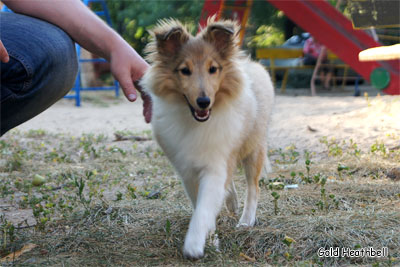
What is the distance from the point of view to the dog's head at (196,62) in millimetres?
2992

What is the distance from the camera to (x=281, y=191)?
4160 mm

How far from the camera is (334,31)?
934 cm

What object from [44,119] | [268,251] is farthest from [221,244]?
[44,119]

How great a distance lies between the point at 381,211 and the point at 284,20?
1208cm

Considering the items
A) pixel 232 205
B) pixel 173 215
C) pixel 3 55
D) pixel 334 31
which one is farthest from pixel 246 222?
pixel 334 31

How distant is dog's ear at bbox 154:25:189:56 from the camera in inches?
122

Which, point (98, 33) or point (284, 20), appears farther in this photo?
point (284, 20)

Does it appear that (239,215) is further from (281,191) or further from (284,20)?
(284,20)

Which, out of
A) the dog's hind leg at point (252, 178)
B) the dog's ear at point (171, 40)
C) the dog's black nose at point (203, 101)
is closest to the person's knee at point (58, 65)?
the dog's ear at point (171, 40)

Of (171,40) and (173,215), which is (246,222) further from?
(171,40)

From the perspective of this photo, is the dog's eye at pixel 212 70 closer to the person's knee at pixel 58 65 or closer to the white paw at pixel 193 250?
the person's knee at pixel 58 65

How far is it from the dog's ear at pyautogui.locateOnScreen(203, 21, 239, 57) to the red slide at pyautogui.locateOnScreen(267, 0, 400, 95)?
589cm

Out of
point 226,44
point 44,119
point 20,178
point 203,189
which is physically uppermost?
point 226,44

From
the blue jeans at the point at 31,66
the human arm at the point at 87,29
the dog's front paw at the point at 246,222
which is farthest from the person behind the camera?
the dog's front paw at the point at 246,222
